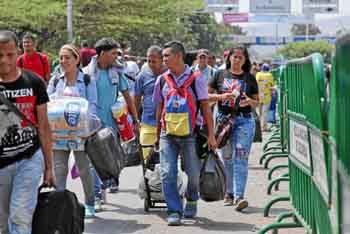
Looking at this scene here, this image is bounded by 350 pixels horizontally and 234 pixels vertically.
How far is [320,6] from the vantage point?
47281mm

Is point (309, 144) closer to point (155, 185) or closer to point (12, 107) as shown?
point (12, 107)

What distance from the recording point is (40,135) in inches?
239

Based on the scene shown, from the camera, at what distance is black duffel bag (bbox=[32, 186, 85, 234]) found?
590 cm

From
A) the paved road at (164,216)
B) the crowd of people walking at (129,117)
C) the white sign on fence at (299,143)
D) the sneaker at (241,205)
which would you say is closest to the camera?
the white sign on fence at (299,143)

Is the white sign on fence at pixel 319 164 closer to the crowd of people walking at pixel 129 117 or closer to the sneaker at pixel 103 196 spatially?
the crowd of people walking at pixel 129 117

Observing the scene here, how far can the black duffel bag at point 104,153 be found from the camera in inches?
327

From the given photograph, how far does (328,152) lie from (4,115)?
2.26 m

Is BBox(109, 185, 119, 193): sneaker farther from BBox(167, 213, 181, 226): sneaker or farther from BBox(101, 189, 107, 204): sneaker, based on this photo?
BBox(167, 213, 181, 226): sneaker

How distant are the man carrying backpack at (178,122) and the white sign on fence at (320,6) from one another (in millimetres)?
39339

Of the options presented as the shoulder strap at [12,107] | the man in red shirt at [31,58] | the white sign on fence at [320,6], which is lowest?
the shoulder strap at [12,107]

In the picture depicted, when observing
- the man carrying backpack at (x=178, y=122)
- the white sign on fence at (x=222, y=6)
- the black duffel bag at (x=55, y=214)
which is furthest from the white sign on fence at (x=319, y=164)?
the white sign on fence at (x=222, y=6)

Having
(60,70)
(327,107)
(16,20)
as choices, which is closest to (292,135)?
(327,107)

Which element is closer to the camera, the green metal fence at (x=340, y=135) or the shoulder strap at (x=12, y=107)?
the green metal fence at (x=340, y=135)

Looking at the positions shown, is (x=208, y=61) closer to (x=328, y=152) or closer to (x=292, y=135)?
(x=292, y=135)
